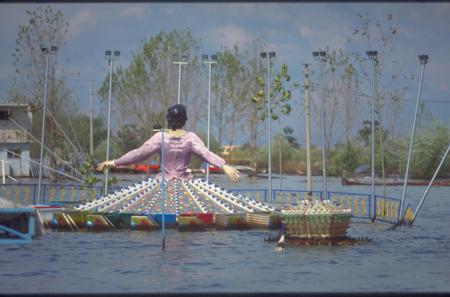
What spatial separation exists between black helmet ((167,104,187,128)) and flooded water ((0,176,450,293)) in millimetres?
4505

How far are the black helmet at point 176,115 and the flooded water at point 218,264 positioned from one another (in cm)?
451

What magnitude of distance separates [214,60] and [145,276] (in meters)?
19.2

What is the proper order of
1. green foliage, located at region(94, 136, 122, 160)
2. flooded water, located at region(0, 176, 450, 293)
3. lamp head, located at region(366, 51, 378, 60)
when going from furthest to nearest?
green foliage, located at region(94, 136, 122, 160), lamp head, located at region(366, 51, 378, 60), flooded water, located at region(0, 176, 450, 293)

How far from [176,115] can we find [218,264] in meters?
9.89

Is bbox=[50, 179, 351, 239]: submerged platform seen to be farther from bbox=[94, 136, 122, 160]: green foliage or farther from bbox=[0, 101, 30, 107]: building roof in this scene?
bbox=[94, 136, 122, 160]: green foliage

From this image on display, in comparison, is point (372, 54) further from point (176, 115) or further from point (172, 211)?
point (172, 211)

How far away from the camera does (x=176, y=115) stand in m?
34.9

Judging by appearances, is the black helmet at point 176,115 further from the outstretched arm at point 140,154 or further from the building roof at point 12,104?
the building roof at point 12,104

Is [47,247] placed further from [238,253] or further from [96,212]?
[238,253]

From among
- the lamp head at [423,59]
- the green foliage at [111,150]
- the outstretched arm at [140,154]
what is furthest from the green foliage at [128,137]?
the lamp head at [423,59]

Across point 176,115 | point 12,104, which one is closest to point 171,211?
point 176,115

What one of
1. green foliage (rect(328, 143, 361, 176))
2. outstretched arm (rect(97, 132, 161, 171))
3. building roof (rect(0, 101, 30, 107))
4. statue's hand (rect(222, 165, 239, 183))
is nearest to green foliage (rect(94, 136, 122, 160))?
building roof (rect(0, 101, 30, 107))

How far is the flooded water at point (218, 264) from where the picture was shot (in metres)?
21.9

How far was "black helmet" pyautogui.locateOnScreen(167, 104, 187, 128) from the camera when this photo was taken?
114 feet
